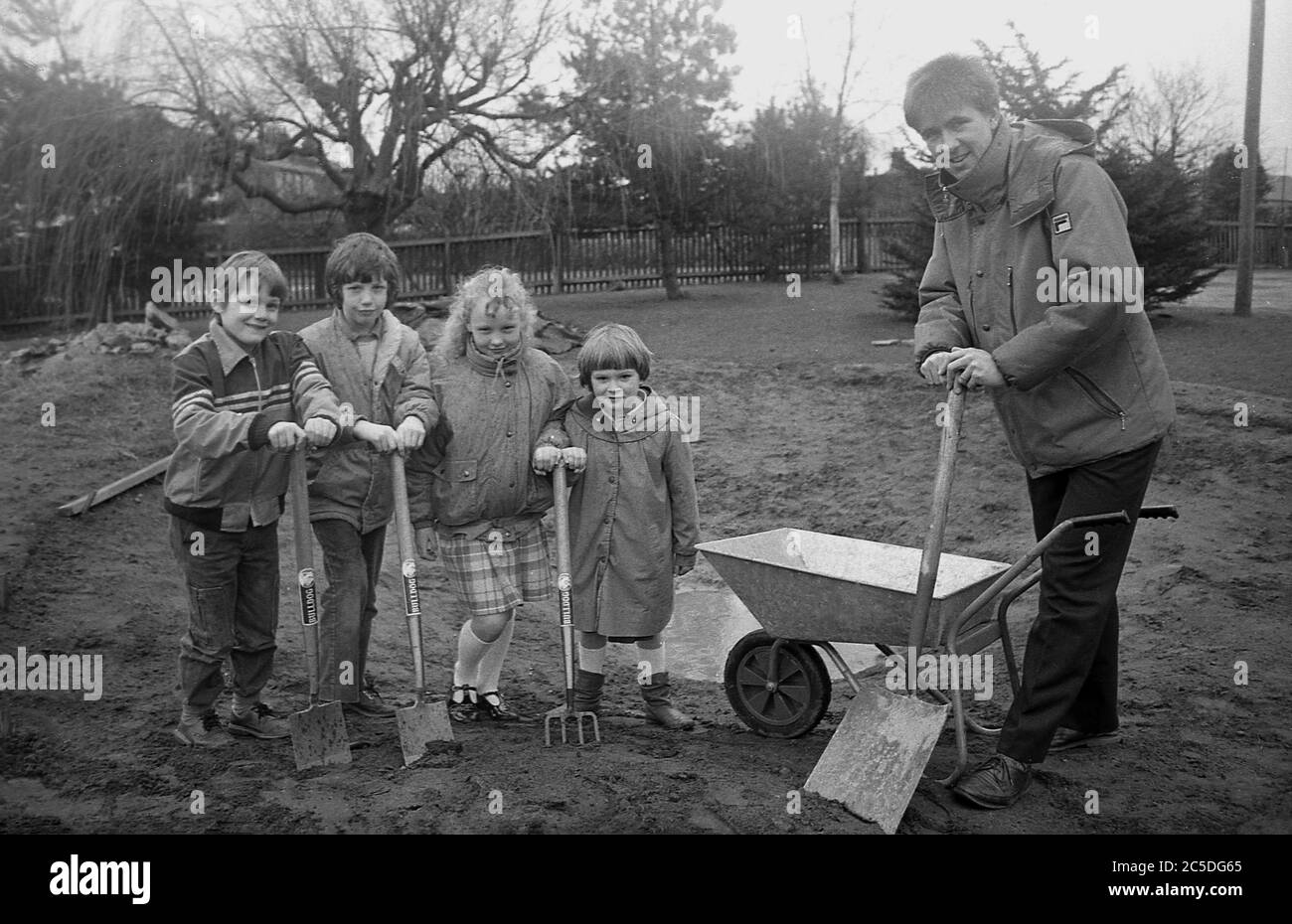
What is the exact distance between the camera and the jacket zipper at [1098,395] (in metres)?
3.08

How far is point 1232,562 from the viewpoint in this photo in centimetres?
508

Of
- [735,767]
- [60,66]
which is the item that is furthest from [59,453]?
[735,767]

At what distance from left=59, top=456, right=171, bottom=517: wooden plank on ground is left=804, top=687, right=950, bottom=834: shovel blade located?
442cm

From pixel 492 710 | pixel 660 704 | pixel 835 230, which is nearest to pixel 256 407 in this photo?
pixel 492 710

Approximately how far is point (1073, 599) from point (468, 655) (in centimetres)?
195

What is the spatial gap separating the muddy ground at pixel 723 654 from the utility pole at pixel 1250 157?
0.85 feet

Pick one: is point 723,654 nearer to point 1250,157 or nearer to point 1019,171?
point 1019,171

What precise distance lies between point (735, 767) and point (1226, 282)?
971 cm

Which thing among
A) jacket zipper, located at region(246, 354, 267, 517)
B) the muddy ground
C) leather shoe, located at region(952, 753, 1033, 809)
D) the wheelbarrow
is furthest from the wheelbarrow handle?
jacket zipper, located at region(246, 354, 267, 517)

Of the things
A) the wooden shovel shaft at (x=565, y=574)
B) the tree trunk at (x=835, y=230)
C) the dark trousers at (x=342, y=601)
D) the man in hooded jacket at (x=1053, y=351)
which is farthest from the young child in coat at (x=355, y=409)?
the tree trunk at (x=835, y=230)

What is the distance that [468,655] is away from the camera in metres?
3.96

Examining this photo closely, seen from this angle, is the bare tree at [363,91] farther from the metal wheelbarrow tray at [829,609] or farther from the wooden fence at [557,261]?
the metal wheelbarrow tray at [829,609]

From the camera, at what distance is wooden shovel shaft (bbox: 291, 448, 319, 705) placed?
3.54 metres
